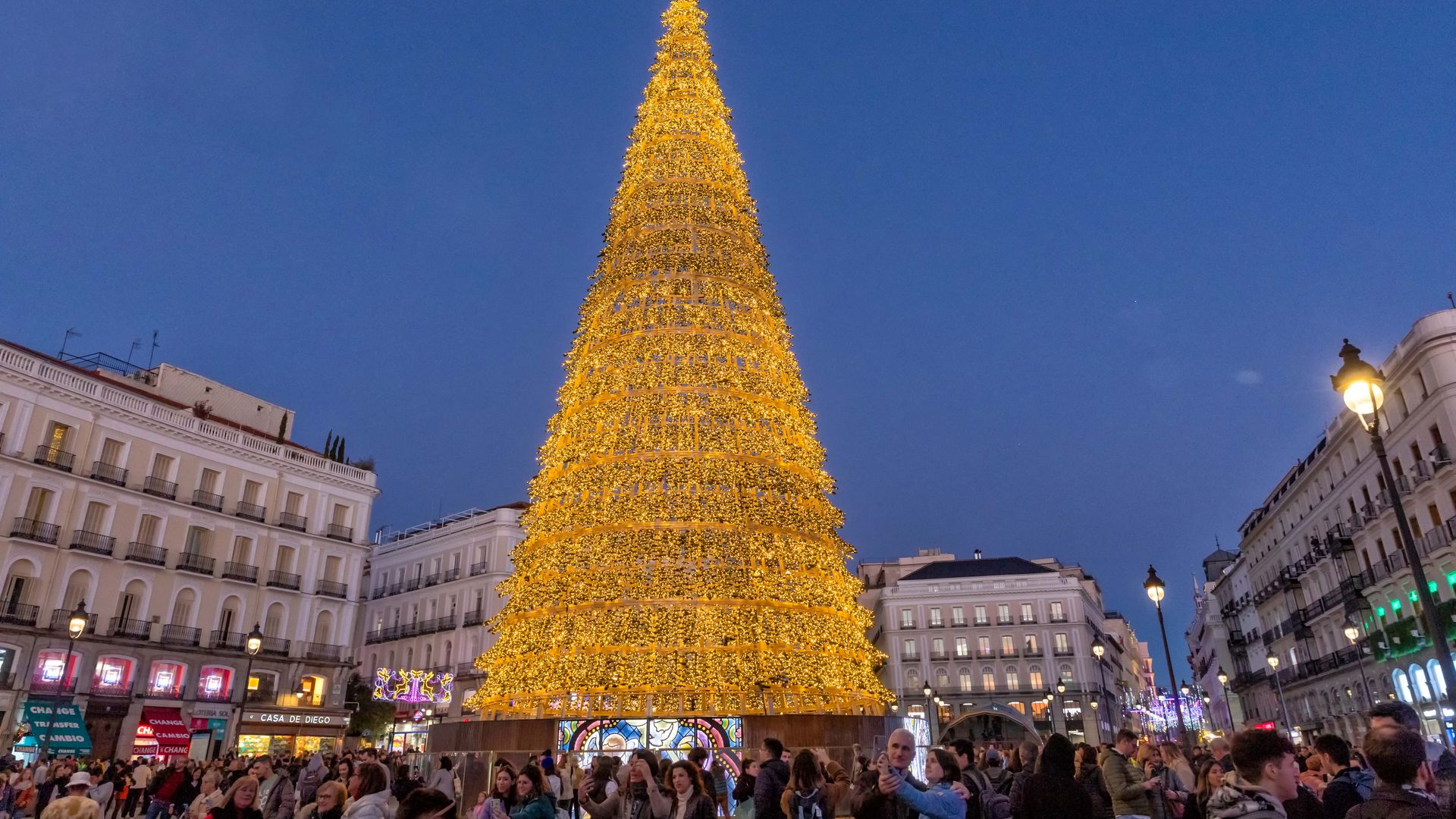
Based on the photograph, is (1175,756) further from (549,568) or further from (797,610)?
(549,568)

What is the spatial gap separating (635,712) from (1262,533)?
54.6 m

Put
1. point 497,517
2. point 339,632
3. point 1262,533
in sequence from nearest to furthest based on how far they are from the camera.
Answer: point 339,632, point 497,517, point 1262,533

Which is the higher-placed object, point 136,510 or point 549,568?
point 136,510

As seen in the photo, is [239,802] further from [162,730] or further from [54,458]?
[54,458]

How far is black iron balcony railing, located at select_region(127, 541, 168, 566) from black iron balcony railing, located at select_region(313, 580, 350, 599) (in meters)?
6.78

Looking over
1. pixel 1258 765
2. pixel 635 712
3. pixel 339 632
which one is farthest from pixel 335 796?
pixel 339 632

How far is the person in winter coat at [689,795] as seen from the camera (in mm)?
6148

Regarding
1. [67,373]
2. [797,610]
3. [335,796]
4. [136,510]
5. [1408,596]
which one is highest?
[67,373]

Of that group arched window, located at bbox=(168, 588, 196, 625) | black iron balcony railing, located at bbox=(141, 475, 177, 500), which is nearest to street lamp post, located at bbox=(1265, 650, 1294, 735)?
arched window, located at bbox=(168, 588, 196, 625)

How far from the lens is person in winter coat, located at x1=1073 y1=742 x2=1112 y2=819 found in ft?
23.5

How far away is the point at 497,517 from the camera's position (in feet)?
157

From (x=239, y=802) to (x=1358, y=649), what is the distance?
124 feet

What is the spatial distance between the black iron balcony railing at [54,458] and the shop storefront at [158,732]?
9.81 m

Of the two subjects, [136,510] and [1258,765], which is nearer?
[1258,765]
